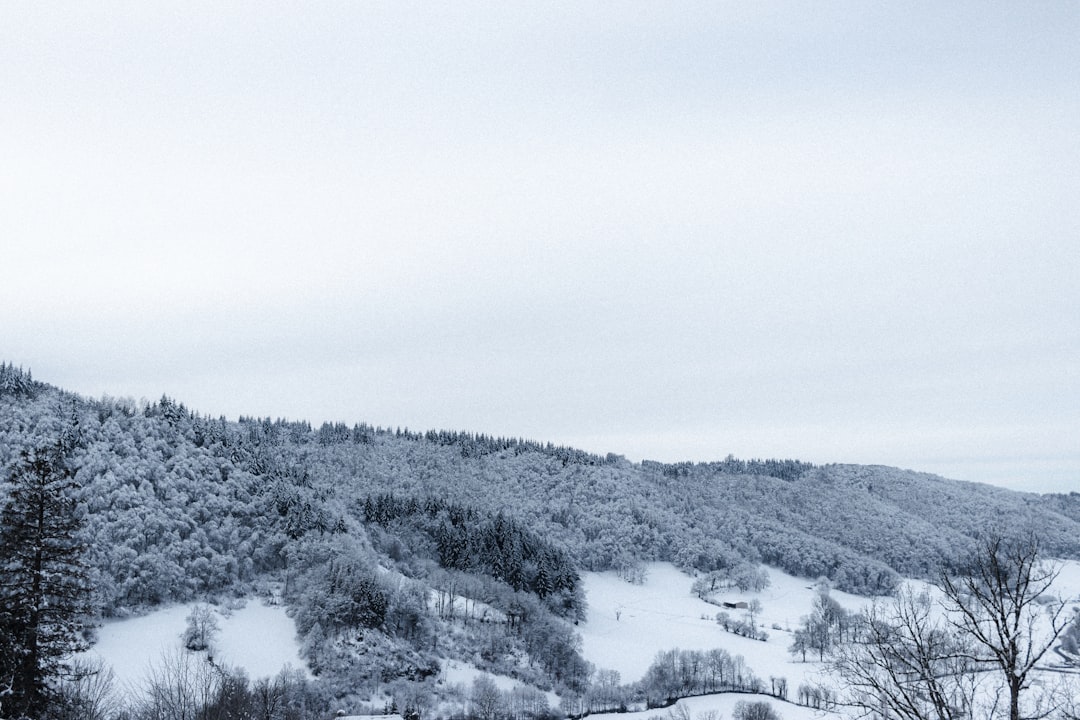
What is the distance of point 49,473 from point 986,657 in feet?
71.4

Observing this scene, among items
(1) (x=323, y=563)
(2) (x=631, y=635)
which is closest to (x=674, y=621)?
(2) (x=631, y=635)

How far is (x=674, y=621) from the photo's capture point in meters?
141

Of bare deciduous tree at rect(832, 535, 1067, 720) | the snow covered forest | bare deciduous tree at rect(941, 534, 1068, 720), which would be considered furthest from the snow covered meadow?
bare deciduous tree at rect(941, 534, 1068, 720)

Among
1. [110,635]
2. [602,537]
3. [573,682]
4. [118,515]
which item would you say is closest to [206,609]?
[110,635]

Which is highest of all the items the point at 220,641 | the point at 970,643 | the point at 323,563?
the point at 970,643

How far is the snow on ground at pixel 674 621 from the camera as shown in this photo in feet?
373

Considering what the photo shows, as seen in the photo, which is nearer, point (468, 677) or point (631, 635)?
point (468, 677)

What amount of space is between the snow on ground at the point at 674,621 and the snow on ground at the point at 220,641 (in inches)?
1865

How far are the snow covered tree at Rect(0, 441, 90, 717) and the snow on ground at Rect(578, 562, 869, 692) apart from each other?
88.2 m

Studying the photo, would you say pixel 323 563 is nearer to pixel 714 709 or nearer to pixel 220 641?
pixel 220 641

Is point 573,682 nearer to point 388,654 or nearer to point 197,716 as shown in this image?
point 388,654

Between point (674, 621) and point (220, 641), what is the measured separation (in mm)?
87944

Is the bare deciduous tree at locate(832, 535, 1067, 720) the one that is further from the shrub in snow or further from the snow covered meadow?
the shrub in snow

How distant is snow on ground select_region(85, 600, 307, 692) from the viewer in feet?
247
